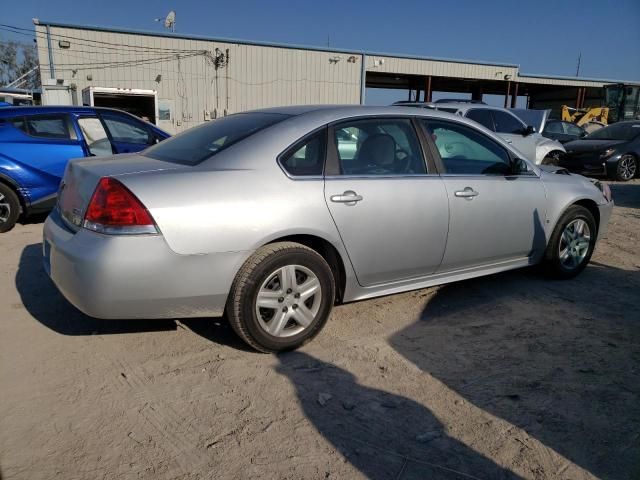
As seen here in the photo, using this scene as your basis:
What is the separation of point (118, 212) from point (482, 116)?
807 cm

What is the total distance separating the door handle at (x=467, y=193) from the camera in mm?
3869

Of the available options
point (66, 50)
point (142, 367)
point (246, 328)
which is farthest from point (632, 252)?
point (66, 50)

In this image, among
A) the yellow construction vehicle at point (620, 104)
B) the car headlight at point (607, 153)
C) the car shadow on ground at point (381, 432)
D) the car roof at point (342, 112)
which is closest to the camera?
the car shadow on ground at point (381, 432)

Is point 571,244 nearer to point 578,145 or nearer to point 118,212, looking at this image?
point 118,212

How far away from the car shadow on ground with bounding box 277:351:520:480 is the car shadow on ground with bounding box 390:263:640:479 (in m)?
0.38

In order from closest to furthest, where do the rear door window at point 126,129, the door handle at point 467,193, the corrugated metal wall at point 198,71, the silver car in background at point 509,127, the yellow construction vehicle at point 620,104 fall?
the door handle at point 467,193 < the rear door window at point 126,129 < the silver car in background at point 509,127 < the corrugated metal wall at point 198,71 < the yellow construction vehicle at point 620,104

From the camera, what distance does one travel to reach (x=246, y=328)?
10.2 ft

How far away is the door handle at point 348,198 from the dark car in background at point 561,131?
13091 mm

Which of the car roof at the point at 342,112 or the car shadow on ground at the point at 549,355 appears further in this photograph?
the car roof at the point at 342,112

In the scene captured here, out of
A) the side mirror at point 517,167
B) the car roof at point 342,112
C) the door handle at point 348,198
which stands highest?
the car roof at point 342,112

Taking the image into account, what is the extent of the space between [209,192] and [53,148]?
4.55m

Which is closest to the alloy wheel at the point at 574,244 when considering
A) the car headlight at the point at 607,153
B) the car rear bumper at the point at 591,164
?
the car rear bumper at the point at 591,164

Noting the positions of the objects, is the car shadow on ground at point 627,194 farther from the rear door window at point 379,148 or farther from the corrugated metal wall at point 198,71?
the corrugated metal wall at point 198,71

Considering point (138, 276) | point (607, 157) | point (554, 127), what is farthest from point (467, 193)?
point (554, 127)
